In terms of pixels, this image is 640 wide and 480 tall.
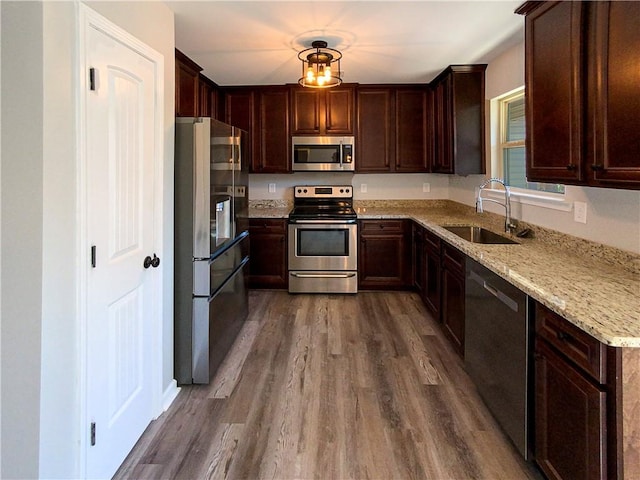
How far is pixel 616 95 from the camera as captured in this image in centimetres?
165

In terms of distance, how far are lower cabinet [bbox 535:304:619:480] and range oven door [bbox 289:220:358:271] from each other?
3.02m


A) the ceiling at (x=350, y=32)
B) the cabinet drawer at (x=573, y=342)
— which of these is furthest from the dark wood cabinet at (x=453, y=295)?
the ceiling at (x=350, y=32)

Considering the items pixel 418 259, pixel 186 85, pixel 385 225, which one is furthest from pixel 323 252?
A: pixel 186 85

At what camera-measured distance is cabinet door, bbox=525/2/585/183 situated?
190cm

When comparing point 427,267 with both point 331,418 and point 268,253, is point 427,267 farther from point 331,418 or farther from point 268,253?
point 331,418

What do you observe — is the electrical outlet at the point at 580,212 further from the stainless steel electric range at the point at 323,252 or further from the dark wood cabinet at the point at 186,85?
the dark wood cabinet at the point at 186,85

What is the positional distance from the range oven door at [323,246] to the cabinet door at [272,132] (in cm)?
85

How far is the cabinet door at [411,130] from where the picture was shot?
194 inches

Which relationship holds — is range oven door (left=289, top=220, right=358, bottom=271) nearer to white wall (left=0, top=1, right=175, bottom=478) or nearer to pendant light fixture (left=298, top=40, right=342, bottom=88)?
pendant light fixture (left=298, top=40, right=342, bottom=88)

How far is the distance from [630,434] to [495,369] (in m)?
0.89

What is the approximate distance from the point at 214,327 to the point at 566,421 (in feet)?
6.62

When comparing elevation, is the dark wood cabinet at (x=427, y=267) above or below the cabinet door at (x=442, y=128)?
below

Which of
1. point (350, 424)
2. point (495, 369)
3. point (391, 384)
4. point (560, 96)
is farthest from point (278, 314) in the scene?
point (560, 96)

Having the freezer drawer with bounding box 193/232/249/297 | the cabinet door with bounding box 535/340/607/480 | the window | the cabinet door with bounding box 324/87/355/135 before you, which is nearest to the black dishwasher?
the cabinet door with bounding box 535/340/607/480
